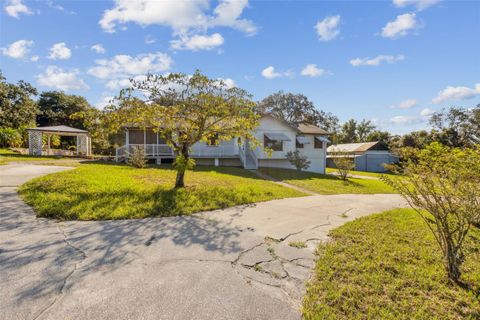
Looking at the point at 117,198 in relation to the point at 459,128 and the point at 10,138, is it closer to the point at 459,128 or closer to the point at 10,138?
the point at 10,138

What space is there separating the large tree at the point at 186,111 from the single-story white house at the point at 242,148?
27.6ft

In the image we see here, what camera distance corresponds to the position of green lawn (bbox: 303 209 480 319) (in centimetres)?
272

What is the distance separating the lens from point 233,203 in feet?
25.6

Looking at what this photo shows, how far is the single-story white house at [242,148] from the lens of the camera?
62.7 ft

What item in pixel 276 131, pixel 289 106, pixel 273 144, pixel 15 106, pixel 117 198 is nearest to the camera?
pixel 117 198

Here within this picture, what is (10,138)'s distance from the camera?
24719 mm

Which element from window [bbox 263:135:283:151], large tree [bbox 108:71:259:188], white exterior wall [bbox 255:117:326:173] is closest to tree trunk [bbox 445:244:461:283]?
large tree [bbox 108:71:259:188]

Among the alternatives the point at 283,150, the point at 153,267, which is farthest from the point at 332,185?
the point at 153,267

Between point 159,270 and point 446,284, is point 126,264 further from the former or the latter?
point 446,284

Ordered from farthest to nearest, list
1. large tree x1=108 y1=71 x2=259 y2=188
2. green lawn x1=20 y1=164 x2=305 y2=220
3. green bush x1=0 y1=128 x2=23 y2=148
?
green bush x1=0 y1=128 x2=23 y2=148, large tree x1=108 y1=71 x2=259 y2=188, green lawn x1=20 y1=164 x2=305 y2=220

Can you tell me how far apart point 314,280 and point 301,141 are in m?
20.2

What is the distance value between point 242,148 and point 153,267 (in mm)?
16860

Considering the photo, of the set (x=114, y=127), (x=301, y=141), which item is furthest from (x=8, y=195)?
(x=301, y=141)

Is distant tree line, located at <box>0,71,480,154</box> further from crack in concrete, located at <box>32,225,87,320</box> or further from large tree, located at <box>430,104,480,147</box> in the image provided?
crack in concrete, located at <box>32,225,87,320</box>
